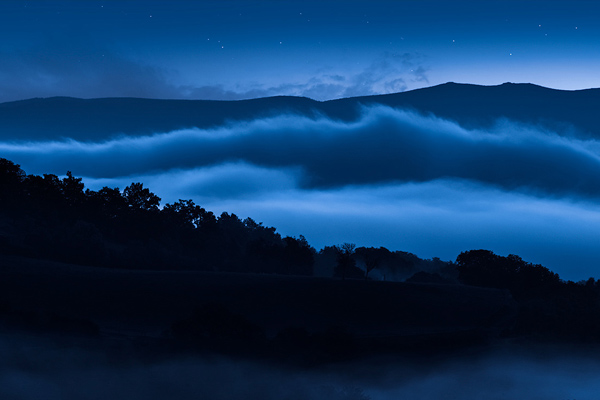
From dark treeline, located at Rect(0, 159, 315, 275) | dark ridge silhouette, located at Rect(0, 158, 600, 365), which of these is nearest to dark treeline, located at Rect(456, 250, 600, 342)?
dark ridge silhouette, located at Rect(0, 158, 600, 365)

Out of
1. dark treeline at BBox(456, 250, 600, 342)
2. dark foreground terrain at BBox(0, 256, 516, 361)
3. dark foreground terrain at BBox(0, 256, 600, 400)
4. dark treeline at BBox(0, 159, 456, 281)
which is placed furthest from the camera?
dark treeline at BBox(0, 159, 456, 281)

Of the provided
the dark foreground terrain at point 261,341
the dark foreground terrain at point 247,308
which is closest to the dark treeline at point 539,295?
the dark foreground terrain at point 261,341

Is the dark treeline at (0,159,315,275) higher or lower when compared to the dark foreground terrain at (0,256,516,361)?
higher

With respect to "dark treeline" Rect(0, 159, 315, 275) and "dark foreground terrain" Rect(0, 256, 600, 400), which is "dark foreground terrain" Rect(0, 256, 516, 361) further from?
"dark treeline" Rect(0, 159, 315, 275)

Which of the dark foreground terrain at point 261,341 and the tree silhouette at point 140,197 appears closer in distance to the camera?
the dark foreground terrain at point 261,341

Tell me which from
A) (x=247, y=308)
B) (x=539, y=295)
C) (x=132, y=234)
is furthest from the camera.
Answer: (x=132, y=234)

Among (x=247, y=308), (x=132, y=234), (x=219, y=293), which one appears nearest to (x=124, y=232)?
(x=132, y=234)

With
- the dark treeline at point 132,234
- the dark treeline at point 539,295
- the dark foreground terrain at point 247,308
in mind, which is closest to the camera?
the dark foreground terrain at point 247,308

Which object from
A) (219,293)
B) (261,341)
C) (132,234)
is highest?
(132,234)

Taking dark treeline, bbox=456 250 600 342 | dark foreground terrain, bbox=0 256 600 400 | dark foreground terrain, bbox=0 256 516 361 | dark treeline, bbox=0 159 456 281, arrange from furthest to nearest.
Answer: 1. dark treeline, bbox=0 159 456 281
2. dark treeline, bbox=456 250 600 342
3. dark foreground terrain, bbox=0 256 516 361
4. dark foreground terrain, bbox=0 256 600 400

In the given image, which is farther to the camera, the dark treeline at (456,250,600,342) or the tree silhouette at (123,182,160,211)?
the tree silhouette at (123,182,160,211)

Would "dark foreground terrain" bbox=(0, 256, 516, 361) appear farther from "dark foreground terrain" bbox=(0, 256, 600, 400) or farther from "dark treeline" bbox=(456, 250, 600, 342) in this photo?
"dark treeline" bbox=(456, 250, 600, 342)

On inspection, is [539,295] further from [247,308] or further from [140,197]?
[140,197]

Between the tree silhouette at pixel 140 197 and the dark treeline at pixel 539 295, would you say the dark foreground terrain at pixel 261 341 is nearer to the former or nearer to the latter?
the dark treeline at pixel 539 295
